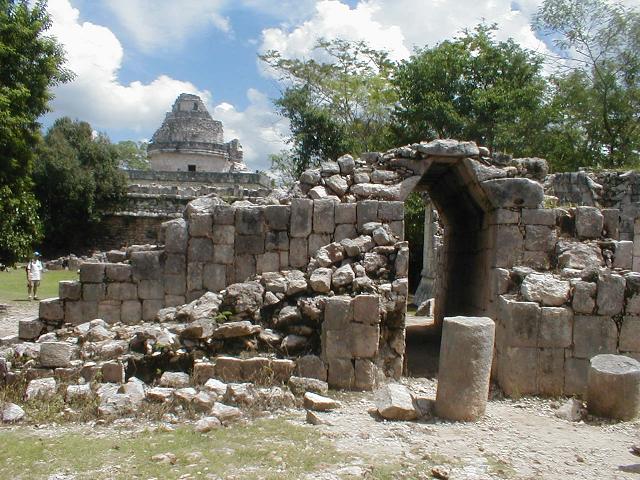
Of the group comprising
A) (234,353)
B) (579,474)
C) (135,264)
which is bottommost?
(579,474)

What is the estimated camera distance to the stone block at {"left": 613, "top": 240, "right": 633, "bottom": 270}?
28.0 ft

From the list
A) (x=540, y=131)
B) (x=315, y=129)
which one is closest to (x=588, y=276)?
(x=540, y=131)

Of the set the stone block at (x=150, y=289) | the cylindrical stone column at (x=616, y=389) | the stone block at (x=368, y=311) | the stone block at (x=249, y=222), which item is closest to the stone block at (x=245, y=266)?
the stone block at (x=249, y=222)

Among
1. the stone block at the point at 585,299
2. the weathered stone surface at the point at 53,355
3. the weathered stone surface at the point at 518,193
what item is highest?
the weathered stone surface at the point at 518,193

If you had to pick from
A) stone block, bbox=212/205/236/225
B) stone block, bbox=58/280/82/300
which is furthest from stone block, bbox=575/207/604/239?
stone block, bbox=58/280/82/300

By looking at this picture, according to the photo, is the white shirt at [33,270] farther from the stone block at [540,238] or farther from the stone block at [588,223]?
the stone block at [588,223]

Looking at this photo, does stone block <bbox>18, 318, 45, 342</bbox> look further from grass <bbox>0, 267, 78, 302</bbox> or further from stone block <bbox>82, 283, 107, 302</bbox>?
grass <bbox>0, 267, 78, 302</bbox>

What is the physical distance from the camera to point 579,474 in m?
5.28

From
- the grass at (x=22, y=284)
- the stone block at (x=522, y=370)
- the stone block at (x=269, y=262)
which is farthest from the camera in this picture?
the grass at (x=22, y=284)

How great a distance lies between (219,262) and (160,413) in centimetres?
334

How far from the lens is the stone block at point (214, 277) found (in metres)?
9.23

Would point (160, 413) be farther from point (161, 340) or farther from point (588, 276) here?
point (588, 276)

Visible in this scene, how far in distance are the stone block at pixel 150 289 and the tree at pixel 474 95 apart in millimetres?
14432

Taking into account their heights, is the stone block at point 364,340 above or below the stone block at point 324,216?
below
